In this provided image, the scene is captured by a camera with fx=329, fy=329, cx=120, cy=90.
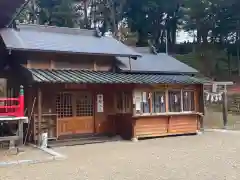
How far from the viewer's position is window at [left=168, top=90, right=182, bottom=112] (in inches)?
518

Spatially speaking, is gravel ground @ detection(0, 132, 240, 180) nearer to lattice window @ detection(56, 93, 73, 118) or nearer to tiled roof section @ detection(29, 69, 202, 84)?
lattice window @ detection(56, 93, 73, 118)

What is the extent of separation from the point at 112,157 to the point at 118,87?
4.53m

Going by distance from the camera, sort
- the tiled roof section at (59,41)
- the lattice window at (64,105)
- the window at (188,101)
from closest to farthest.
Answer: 1. the tiled roof section at (59,41)
2. the lattice window at (64,105)
3. the window at (188,101)

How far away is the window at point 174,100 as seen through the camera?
43.2 ft

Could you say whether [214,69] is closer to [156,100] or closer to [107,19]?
[107,19]

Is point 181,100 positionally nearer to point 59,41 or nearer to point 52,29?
point 59,41

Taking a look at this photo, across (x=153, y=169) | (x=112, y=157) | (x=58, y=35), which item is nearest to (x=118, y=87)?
(x=58, y=35)

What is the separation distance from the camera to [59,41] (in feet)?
42.4

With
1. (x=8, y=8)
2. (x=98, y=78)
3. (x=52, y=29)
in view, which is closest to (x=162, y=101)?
(x=98, y=78)

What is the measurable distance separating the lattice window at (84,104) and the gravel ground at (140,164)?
5.95 ft

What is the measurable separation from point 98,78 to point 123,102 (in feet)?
5.49

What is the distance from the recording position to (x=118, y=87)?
12727 millimetres

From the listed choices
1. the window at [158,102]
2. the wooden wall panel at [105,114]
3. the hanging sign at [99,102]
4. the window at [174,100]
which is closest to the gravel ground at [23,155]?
the wooden wall panel at [105,114]

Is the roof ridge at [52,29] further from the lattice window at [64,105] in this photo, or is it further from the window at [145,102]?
the window at [145,102]
